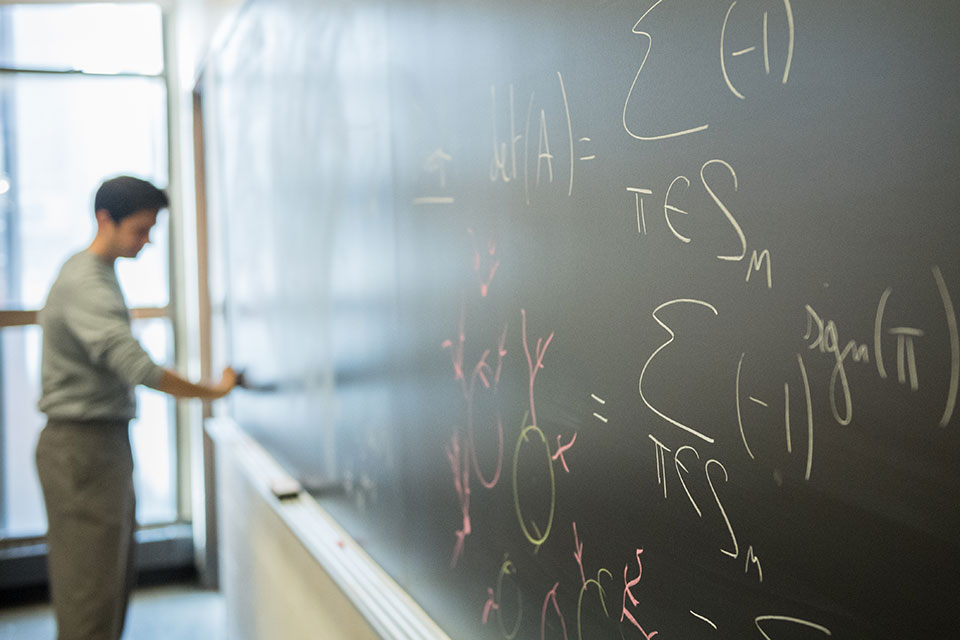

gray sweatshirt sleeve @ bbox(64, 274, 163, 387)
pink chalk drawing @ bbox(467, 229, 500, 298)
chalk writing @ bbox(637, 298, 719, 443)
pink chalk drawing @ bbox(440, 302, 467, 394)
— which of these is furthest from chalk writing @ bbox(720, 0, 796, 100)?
gray sweatshirt sleeve @ bbox(64, 274, 163, 387)

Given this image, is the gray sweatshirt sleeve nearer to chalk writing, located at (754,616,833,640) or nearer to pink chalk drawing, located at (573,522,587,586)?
pink chalk drawing, located at (573,522,587,586)

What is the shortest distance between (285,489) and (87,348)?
93 cm

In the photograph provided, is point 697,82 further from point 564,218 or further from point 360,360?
point 360,360

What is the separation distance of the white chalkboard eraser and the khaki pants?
856 millimetres

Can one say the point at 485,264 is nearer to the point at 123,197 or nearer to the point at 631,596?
the point at 631,596

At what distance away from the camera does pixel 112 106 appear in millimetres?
4461

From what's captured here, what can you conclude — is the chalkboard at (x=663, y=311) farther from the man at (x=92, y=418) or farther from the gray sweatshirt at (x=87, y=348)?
the man at (x=92, y=418)

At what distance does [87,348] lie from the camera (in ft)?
8.14

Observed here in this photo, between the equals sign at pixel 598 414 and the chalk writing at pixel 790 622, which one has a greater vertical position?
the equals sign at pixel 598 414

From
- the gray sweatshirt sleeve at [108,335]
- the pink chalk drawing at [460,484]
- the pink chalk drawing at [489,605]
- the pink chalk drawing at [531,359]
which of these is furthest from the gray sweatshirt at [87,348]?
the pink chalk drawing at [531,359]

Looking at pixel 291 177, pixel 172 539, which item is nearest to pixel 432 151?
pixel 291 177

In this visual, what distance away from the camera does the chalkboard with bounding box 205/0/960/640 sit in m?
0.48

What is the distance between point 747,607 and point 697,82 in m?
0.40

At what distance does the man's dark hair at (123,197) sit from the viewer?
261cm
